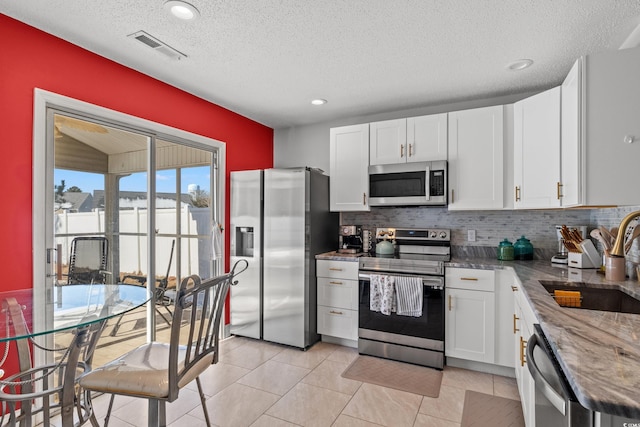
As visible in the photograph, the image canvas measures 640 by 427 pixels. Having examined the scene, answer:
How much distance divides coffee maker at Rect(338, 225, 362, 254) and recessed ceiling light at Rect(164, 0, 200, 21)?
8.05 feet

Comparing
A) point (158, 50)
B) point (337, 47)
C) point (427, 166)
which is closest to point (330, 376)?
point (427, 166)

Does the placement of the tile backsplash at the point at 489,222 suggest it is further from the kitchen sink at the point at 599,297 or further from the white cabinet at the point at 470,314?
the kitchen sink at the point at 599,297

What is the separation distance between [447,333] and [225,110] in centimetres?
308

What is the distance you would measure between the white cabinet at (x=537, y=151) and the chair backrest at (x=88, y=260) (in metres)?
3.28

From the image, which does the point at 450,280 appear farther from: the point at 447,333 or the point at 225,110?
the point at 225,110

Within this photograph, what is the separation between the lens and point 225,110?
3.60 m

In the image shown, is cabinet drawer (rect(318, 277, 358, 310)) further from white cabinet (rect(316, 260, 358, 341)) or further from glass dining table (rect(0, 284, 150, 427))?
glass dining table (rect(0, 284, 150, 427))

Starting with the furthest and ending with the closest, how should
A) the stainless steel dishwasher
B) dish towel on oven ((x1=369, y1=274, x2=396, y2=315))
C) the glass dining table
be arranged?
dish towel on oven ((x1=369, y1=274, x2=396, y2=315))
the glass dining table
the stainless steel dishwasher

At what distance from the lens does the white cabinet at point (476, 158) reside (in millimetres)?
2908


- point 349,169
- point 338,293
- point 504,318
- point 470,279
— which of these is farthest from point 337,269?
point 504,318

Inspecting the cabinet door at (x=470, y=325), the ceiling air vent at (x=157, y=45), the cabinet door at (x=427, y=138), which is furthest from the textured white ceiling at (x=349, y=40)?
the cabinet door at (x=470, y=325)

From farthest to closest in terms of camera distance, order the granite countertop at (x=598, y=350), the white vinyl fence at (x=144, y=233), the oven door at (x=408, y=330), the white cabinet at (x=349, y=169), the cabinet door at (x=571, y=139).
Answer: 1. the white cabinet at (x=349, y=169)
2. the oven door at (x=408, y=330)
3. the white vinyl fence at (x=144, y=233)
4. the cabinet door at (x=571, y=139)
5. the granite countertop at (x=598, y=350)

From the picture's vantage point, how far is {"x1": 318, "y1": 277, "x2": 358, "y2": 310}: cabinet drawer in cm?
325

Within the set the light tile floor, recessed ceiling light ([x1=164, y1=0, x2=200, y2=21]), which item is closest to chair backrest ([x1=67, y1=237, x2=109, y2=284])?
the light tile floor
